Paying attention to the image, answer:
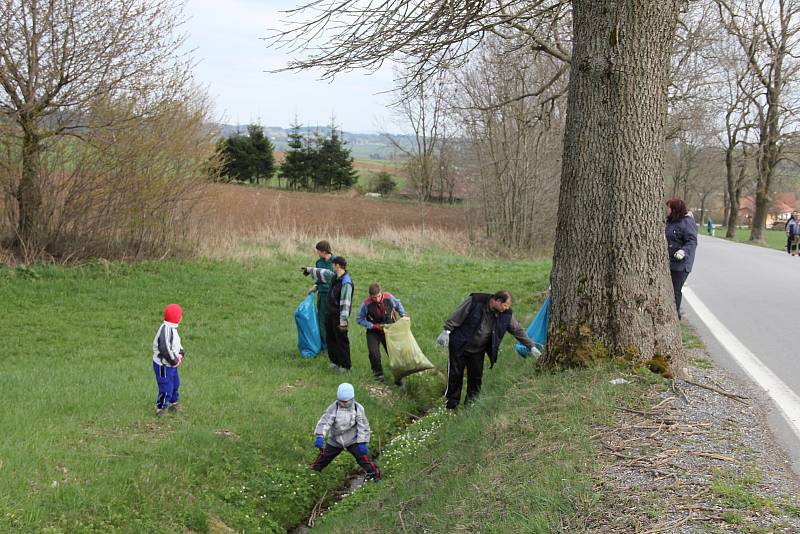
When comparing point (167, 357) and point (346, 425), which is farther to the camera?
point (167, 357)

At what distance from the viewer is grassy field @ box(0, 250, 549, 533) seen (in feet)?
21.8

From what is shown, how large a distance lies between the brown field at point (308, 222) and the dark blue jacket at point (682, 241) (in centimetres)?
1331

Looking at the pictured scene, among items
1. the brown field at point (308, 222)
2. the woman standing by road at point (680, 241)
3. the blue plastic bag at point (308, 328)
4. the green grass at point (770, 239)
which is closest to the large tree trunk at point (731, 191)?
the green grass at point (770, 239)

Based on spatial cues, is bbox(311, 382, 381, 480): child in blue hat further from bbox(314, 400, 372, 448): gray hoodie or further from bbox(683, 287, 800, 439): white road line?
bbox(683, 287, 800, 439): white road line

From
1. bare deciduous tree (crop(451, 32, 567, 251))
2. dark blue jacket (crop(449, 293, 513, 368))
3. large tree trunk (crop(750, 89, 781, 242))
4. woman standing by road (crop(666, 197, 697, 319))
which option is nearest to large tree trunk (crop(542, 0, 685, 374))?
dark blue jacket (crop(449, 293, 513, 368))

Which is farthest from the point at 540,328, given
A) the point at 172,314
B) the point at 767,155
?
the point at 767,155

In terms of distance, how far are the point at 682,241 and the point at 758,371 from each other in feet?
7.39

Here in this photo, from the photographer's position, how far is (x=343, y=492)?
8367 mm

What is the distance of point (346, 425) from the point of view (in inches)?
307

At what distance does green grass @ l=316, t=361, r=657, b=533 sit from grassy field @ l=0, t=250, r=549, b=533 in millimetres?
986

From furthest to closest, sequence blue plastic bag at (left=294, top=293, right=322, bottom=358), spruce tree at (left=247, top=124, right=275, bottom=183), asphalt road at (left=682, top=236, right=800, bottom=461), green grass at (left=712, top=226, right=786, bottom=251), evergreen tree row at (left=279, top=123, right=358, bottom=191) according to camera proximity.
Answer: evergreen tree row at (left=279, top=123, right=358, bottom=191) < spruce tree at (left=247, top=124, right=275, bottom=183) < green grass at (left=712, top=226, right=786, bottom=251) < blue plastic bag at (left=294, top=293, right=322, bottom=358) < asphalt road at (left=682, top=236, right=800, bottom=461)

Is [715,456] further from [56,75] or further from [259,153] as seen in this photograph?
[259,153]

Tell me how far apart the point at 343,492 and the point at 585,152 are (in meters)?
4.71

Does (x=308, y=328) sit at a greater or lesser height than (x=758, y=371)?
lesser
